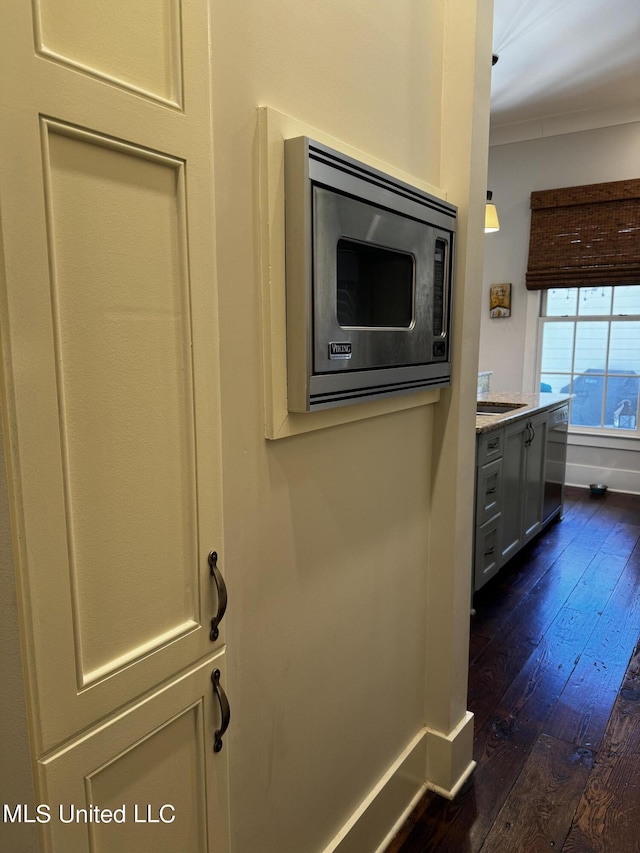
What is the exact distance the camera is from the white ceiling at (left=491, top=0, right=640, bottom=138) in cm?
324

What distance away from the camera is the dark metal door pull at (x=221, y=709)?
90 cm

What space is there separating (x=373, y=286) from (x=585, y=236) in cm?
428

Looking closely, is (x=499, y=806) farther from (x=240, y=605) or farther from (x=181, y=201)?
(x=181, y=201)

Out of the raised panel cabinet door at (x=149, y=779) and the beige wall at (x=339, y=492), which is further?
the beige wall at (x=339, y=492)

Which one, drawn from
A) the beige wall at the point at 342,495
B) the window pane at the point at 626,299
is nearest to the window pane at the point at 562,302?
the window pane at the point at 626,299

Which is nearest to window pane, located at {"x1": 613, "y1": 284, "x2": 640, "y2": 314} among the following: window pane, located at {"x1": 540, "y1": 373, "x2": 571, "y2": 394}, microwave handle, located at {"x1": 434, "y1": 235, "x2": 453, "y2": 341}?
window pane, located at {"x1": 540, "y1": 373, "x2": 571, "y2": 394}

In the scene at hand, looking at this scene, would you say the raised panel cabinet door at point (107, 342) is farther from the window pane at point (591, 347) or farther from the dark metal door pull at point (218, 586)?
the window pane at point (591, 347)

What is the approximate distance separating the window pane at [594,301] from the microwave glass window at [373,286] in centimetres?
421

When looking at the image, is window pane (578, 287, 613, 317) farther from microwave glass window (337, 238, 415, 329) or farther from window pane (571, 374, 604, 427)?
microwave glass window (337, 238, 415, 329)

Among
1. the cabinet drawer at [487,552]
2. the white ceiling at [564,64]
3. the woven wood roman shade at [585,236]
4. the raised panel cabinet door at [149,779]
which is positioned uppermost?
the white ceiling at [564,64]

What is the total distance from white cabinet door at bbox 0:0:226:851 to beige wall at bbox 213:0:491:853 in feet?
0.59

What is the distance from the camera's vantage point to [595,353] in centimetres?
508

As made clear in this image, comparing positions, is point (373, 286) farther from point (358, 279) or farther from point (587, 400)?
point (587, 400)

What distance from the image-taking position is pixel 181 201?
0.76 m
